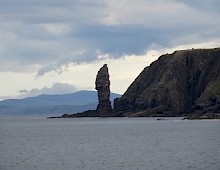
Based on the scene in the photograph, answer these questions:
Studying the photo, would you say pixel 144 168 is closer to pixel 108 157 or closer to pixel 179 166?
pixel 179 166

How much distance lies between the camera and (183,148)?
120125 millimetres

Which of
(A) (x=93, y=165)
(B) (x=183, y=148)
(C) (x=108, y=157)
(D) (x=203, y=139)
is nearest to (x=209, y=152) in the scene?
(B) (x=183, y=148)

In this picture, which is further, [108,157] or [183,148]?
[183,148]

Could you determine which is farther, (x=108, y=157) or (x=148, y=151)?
(x=148, y=151)

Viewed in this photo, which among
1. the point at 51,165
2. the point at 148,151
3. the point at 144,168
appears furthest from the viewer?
the point at 148,151

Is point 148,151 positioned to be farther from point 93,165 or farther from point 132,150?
point 93,165

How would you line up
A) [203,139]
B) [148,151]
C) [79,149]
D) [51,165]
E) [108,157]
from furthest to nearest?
[203,139] → [79,149] → [148,151] → [108,157] → [51,165]

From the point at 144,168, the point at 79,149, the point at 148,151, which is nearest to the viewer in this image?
the point at 144,168

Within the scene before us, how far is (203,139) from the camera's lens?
14462cm

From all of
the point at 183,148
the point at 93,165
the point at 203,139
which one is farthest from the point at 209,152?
the point at 203,139

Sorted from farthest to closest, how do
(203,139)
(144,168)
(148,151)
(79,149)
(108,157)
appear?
(203,139) < (79,149) < (148,151) < (108,157) < (144,168)

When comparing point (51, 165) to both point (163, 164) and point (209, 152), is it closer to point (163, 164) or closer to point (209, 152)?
point (163, 164)

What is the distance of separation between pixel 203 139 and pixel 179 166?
57.6 meters

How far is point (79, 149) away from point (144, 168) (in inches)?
1544
